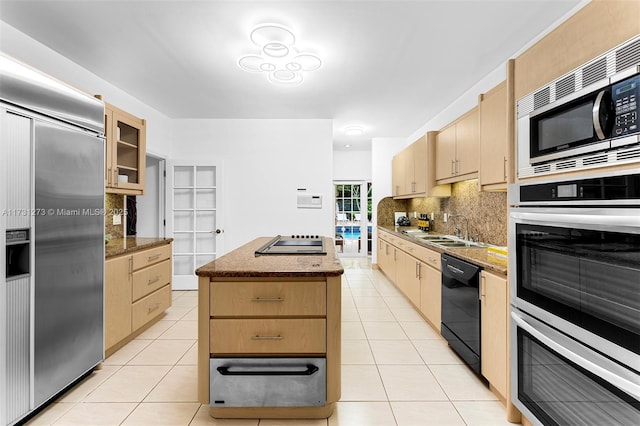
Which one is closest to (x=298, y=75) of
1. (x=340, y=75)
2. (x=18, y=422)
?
(x=340, y=75)

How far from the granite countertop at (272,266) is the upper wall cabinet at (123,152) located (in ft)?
5.72

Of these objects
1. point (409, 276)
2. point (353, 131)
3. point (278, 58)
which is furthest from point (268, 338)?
point (353, 131)

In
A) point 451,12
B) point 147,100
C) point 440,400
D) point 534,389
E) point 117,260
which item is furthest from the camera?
point 147,100

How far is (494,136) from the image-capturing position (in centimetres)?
250

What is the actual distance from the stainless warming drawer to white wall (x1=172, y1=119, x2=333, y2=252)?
3309 mm

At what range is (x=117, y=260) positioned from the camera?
2.70 m

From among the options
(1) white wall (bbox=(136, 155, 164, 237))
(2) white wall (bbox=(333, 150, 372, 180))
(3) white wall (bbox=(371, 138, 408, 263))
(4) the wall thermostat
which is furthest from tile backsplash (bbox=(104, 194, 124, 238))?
(2) white wall (bbox=(333, 150, 372, 180))

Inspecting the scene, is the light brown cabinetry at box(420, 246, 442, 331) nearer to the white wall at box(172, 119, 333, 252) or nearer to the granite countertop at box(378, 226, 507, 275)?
the granite countertop at box(378, 226, 507, 275)

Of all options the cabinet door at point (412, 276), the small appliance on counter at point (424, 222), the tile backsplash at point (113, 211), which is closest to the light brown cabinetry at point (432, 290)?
the cabinet door at point (412, 276)

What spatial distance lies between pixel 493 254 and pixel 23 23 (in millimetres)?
3995

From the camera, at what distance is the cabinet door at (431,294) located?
3.01m

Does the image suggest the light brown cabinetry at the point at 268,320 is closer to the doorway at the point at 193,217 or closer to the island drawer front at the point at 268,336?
the island drawer front at the point at 268,336

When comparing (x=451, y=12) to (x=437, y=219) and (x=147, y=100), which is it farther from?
(x=147, y=100)

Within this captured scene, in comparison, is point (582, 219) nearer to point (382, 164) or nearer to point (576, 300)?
point (576, 300)
